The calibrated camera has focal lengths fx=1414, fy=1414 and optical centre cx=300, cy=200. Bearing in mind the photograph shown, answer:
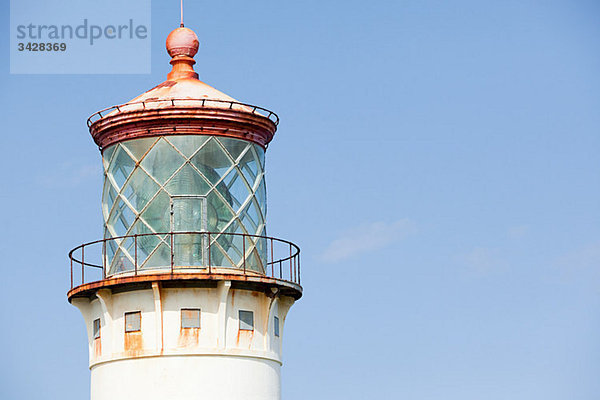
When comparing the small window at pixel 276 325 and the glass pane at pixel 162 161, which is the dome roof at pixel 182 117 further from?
the small window at pixel 276 325

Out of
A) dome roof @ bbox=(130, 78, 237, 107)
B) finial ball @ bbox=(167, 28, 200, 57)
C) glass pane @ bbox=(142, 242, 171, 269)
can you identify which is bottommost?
glass pane @ bbox=(142, 242, 171, 269)

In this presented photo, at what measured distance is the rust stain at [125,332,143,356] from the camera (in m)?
26.7

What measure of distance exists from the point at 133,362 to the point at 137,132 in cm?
444

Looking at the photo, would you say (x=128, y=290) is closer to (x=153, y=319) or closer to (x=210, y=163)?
(x=153, y=319)

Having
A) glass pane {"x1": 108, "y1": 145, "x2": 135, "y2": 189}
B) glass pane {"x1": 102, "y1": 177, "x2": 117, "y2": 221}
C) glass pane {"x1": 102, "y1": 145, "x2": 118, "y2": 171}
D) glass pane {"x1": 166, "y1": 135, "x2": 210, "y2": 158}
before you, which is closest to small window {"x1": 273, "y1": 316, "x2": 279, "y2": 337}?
glass pane {"x1": 166, "y1": 135, "x2": 210, "y2": 158}

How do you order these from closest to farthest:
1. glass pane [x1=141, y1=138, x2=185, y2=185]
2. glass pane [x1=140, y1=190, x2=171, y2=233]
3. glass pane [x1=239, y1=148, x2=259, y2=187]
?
glass pane [x1=140, y1=190, x2=171, y2=233], glass pane [x1=141, y1=138, x2=185, y2=185], glass pane [x1=239, y1=148, x2=259, y2=187]

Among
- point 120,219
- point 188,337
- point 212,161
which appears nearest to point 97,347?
point 188,337

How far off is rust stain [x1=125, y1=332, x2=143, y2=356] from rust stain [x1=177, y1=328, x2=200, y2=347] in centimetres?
76

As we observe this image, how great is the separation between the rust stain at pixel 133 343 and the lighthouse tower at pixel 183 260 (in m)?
0.02

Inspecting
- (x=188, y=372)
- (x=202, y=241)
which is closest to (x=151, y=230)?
(x=202, y=241)

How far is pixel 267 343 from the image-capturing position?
90.0ft

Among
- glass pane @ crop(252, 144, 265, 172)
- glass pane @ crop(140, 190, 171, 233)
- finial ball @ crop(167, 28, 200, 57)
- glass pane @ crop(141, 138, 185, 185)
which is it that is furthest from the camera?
finial ball @ crop(167, 28, 200, 57)

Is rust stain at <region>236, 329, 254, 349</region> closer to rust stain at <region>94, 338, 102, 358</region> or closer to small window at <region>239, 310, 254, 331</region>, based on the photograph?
small window at <region>239, 310, 254, 331</region>

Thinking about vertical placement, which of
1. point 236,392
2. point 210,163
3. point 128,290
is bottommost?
point 236,392
